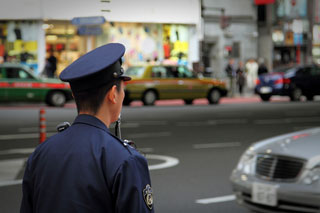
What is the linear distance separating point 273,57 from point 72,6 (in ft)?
145

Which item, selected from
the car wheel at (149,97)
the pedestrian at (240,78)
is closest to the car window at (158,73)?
the car wheel at (149,97)

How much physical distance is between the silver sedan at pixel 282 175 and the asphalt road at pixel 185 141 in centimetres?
91

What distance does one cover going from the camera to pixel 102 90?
218 centimetres

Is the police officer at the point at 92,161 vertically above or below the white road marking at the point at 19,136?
above

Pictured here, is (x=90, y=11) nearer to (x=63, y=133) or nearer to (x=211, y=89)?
(x=63, y=133)

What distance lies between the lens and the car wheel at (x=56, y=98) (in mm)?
22891

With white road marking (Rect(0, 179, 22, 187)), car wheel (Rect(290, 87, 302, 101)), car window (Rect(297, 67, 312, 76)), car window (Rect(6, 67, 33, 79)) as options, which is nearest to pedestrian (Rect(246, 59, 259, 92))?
car window (Rect(297, 67, 312, 76))

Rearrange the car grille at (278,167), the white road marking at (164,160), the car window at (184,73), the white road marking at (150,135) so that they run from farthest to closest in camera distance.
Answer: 1. the car window at (184,73)
2. the white road marking at (150,135)
3. the white road marking at (164,160)
4. the car grille at (278,167)

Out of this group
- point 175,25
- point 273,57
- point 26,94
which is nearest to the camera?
point 175,25

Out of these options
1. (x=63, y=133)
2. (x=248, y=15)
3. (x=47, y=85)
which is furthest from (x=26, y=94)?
(x=248, y=15)

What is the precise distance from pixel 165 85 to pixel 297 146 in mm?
18521

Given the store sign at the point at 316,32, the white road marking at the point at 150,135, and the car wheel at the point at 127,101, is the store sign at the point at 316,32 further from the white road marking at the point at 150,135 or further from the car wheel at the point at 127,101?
the white road marking at the point at 150,135

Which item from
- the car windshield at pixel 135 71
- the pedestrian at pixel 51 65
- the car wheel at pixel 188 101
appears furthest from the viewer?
the car wheel at pixel 188 101

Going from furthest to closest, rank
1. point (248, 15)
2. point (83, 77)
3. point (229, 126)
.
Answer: point (248, 15), point (229, 126), point (83, 77)
